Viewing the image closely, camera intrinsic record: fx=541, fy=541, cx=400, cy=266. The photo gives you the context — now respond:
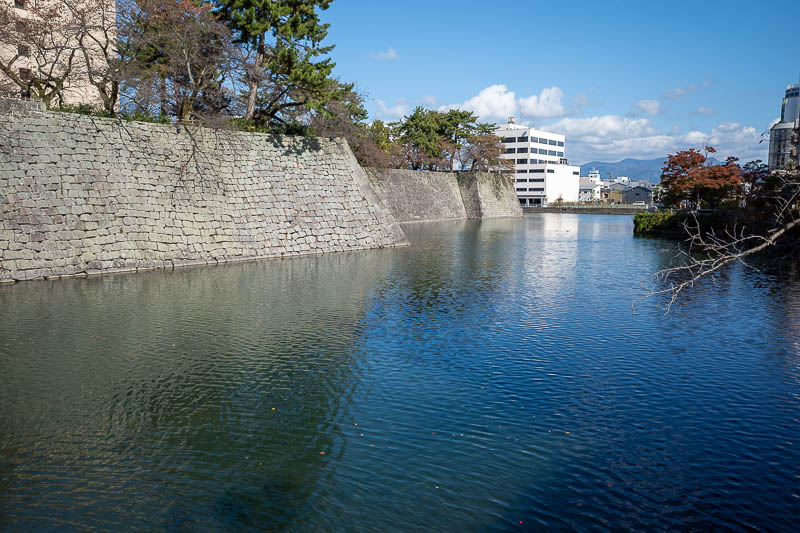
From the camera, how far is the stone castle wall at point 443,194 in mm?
53438

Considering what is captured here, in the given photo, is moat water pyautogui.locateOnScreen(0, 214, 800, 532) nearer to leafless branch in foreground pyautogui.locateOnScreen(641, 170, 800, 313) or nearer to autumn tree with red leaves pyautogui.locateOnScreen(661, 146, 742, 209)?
leafless branch in foreground pyautogui.locateOnScreen(641, 170, 800, 313)

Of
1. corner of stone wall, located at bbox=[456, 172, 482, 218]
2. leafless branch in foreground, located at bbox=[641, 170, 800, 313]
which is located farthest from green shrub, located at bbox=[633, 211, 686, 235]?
corner of stone wall, located at bbox=[456, 172, 482, 218]

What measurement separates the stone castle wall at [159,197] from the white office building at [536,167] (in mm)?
101544

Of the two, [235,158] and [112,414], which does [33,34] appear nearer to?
[235,158]

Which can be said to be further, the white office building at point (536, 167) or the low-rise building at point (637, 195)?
the low-rise building at point (637, 195)

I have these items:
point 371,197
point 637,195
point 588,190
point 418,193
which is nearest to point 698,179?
point 371,197

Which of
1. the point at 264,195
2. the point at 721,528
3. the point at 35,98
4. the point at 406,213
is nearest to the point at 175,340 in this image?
the point at 721,528

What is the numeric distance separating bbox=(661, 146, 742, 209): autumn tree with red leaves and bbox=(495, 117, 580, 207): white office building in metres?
82.6

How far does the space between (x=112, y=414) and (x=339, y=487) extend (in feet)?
11.9

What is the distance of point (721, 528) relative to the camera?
4.91 meters

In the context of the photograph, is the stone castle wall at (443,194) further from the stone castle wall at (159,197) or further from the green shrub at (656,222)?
the stone castle wall at (159,197)

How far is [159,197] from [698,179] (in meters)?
33.5

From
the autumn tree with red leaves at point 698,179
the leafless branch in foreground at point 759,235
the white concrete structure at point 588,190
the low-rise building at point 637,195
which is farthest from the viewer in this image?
the white concrete structure at point 588,190

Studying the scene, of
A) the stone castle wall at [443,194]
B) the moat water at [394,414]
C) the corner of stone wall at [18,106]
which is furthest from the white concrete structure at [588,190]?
the moat water at [394,414]
